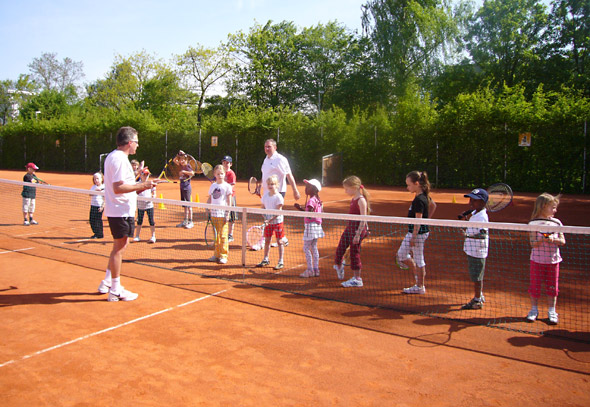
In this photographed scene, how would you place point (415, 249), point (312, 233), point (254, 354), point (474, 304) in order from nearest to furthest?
point (254, 354) < point (474, 304) < point (415, 249) < point (312, 233)

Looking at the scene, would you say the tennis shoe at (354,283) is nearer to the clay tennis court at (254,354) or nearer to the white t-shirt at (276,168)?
the clay tennis court at (254,354)

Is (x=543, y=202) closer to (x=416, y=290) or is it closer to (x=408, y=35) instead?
(x=416, y=290)

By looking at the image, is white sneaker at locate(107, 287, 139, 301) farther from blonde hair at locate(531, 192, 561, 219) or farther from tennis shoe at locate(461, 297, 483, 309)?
blonde hair at locate(531, 192, 561, 219)

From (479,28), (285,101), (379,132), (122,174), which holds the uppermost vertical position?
(479,28)

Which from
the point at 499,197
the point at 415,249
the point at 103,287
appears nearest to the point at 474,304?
the point at 415,249

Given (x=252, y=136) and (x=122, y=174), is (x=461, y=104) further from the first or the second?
(x=122, y=174)

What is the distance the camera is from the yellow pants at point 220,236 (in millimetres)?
7859

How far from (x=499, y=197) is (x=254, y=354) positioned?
292 inches

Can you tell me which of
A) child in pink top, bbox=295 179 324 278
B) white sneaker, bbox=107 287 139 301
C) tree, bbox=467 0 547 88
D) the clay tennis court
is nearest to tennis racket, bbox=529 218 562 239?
the clay tennis court

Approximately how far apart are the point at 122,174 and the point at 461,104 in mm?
21053

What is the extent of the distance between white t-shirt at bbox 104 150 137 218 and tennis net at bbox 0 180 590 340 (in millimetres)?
1697

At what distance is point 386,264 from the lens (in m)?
→ 8.05

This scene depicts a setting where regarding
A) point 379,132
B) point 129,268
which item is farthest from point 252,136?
point 129,268

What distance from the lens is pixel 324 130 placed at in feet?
91.4
